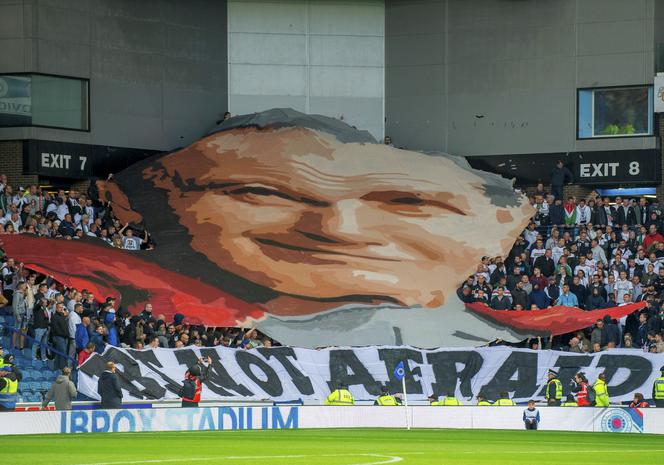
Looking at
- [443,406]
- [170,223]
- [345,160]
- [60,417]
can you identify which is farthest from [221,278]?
[60,417]

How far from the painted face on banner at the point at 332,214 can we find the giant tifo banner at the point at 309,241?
0.15 feet

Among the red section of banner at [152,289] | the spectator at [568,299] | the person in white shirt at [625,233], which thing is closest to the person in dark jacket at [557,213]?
the person in white shirt at [625,233]

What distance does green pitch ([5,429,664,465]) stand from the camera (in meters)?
23.8

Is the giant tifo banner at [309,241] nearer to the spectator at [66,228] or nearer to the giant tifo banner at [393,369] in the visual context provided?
the spectator at [66,228]

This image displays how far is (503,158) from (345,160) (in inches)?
281

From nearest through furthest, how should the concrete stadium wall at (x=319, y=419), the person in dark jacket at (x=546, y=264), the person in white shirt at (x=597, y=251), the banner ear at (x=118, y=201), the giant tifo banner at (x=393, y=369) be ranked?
the concrete stadium wall at (x=319, y=419)
the giant tifo banner at (x=393, y=369)
the person in dark jacket at (x=546, y=264)
the person in white shirt at (x=597, y=251)
the banner ear at (x=118, y=201)

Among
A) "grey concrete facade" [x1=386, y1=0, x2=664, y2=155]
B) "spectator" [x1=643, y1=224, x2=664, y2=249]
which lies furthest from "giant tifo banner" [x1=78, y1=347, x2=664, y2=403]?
"grey concrete facade" [x1=386, y1=0, x2=664, y2=155]

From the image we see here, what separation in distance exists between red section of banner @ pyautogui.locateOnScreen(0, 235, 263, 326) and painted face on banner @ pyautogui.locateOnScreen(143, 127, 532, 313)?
2.03 metres

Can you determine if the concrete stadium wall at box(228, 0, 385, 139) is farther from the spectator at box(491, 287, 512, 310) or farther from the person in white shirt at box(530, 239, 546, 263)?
the spectator at box(491, 287, 512, 310)

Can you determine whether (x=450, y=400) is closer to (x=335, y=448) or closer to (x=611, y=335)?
(x=611, y=335)

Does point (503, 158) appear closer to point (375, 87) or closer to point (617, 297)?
point (375, 87)

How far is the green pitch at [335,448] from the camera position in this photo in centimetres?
2384

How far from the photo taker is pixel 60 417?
31.6 m

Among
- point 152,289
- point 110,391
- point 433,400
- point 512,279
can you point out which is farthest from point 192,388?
point 512,279
